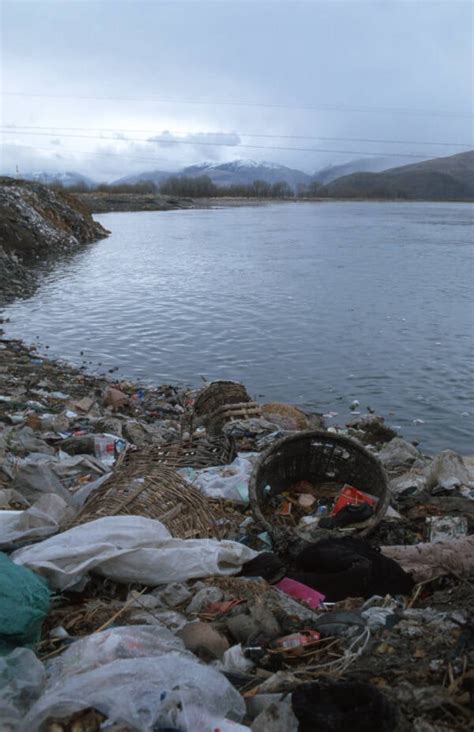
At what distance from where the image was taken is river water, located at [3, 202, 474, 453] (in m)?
9.67

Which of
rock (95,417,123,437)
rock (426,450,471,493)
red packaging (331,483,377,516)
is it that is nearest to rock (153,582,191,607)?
red packaging (331,483,377,516)

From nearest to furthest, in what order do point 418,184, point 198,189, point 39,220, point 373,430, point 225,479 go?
point 225,479 < point 373,430 < point 39,220 < point 198,189 < point 418,184

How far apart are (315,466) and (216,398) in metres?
2.39

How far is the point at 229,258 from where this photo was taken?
25578 mm

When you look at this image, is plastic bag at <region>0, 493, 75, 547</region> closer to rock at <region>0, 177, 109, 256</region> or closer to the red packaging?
the red packaging

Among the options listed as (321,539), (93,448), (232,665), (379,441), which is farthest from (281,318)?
(232,665)

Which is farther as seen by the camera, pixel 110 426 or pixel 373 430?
pixel 373 430

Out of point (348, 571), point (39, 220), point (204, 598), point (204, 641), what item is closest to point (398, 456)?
point (348, 571)

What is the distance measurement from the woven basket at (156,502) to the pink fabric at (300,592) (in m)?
0.56

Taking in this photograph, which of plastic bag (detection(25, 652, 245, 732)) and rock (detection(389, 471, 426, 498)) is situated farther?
rock (detection(389, 471, 426, 498))

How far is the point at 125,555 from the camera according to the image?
9.82 feet

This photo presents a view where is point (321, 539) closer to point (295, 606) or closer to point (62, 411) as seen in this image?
point (295, 606)

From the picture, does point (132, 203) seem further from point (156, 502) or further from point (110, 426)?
point (156, 502)

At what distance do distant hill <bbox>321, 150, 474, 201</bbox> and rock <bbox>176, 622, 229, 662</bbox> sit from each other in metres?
112
